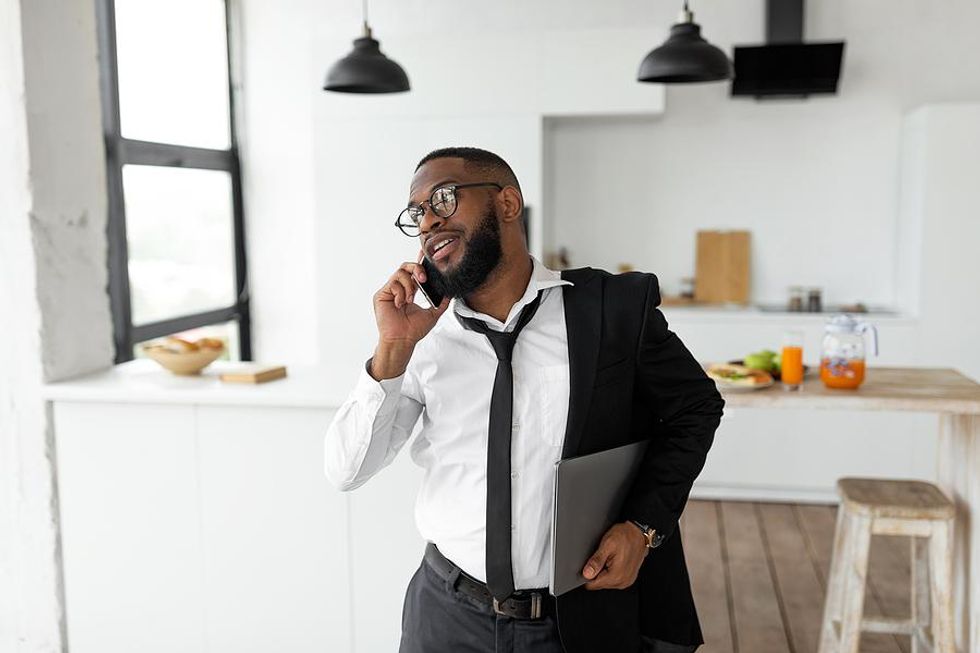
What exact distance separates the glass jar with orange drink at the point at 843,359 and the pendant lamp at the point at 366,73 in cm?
170

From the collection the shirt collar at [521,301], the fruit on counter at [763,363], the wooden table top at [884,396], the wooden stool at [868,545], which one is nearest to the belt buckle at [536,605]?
the shirt collar at [521,301]

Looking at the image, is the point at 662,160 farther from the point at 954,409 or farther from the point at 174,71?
the point at 954,409

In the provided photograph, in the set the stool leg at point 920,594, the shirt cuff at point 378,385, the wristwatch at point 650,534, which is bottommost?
the stool leg at point 920,594

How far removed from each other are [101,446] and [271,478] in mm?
516

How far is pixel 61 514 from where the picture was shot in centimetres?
263

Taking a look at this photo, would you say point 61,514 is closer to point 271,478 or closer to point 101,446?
point 101,446

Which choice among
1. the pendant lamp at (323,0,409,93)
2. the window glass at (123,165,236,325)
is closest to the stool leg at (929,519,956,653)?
the pendant lamp at (323,0,409,93)

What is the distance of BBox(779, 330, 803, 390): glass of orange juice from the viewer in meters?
2.73

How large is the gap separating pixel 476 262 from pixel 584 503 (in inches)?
17.3

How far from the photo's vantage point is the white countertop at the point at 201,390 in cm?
244

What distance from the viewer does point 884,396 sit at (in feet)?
8.33

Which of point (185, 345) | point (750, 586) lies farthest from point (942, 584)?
point (185, 345)

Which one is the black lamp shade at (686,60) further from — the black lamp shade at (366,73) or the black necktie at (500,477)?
the black necktie at (500,477)

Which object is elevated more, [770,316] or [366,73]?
[366,73]
